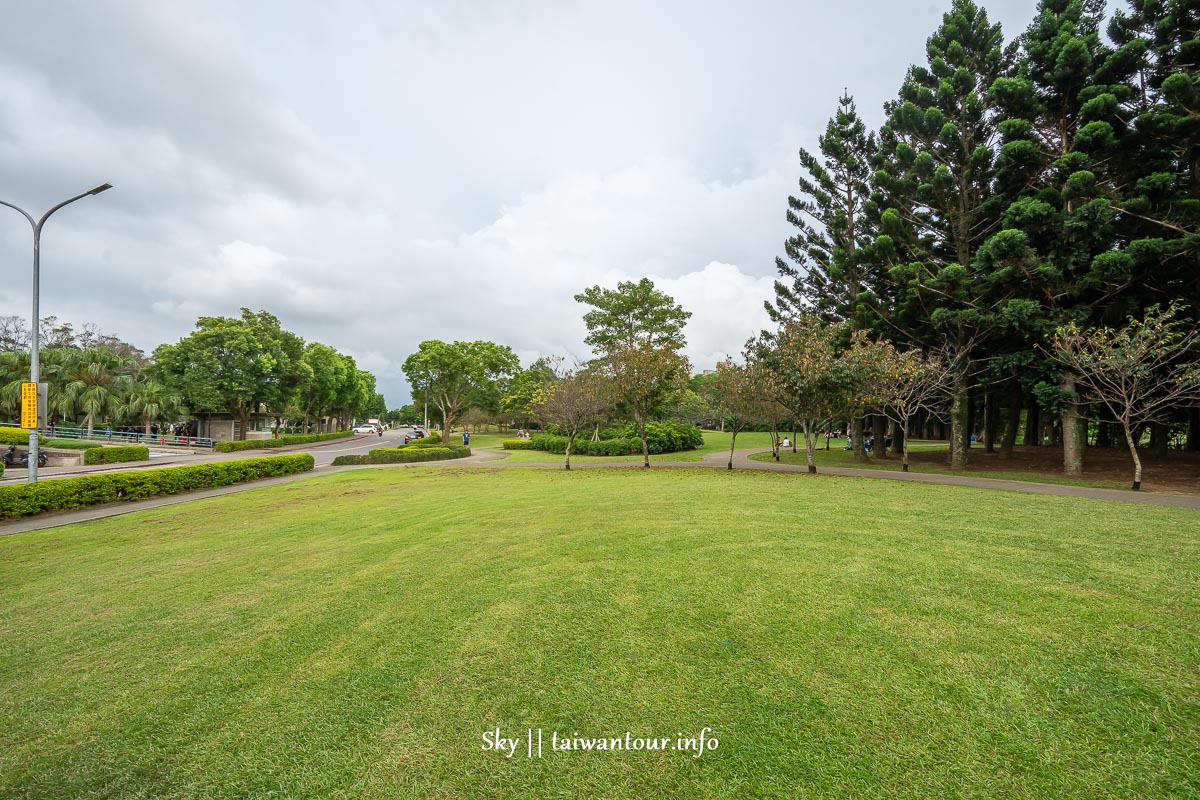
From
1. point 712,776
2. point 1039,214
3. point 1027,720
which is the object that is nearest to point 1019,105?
point 1039,214

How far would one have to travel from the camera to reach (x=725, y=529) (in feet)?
19.9

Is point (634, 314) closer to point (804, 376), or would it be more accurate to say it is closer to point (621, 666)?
point (804, 376)

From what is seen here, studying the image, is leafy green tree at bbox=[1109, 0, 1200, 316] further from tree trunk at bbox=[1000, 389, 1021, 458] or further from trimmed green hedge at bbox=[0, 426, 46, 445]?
trimmed green hedge at bbox=[0, 426, 46, 445]

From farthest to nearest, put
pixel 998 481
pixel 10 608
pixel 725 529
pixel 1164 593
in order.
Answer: pixel 998 481
pixel 725 529
pixel 10 608
pixel 1164 593

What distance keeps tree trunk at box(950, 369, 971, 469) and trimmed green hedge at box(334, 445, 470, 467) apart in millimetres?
23009

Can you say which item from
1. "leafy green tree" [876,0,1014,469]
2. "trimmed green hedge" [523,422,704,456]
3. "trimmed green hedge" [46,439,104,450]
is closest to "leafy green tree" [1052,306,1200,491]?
"leafy green tree" [876,0,1014,469]

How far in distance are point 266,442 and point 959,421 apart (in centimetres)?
4041

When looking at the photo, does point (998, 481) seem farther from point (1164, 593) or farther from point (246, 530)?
point (246, 530)

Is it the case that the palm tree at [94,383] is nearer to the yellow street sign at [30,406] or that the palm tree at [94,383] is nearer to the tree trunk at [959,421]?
the yellow street sign at [30,406]

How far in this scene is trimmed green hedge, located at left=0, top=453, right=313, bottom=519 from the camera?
8698 mm

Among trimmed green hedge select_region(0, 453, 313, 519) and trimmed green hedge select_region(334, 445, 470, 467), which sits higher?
trimmed green hedge select_region(0, 453, 313, 519)

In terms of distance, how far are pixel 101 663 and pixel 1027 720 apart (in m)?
5.63

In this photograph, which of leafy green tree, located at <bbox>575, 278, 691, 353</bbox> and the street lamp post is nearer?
the street lamp post

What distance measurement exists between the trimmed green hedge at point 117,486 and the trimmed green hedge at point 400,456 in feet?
18.1
